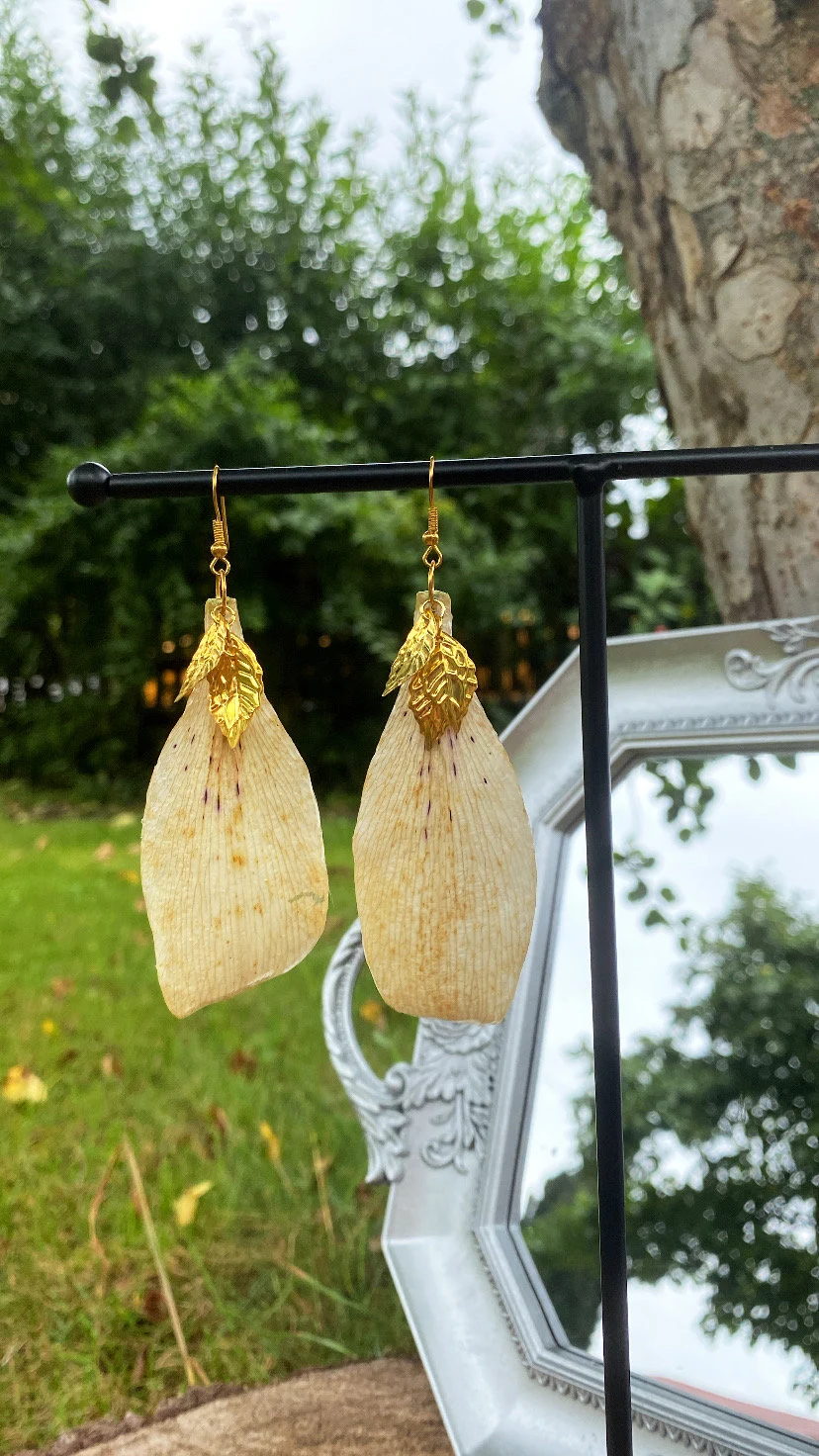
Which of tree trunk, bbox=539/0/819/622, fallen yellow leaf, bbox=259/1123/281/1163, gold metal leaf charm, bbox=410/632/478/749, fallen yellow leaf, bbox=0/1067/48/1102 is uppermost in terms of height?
tree trunk, bbox=539/0/819/622

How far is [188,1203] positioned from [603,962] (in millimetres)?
893

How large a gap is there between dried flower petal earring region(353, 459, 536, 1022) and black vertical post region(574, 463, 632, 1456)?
4 centimetres

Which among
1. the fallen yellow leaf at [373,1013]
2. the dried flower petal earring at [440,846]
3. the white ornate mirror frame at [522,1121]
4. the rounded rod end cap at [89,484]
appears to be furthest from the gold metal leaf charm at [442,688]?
the fallen yellow leaf at [373,1013]

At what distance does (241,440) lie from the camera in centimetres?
179

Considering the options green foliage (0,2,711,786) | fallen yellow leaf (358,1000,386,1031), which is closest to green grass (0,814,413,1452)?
fallen yellow leaf (358,1000,386,1031)

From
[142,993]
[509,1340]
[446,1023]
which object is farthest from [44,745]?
[509,1340]

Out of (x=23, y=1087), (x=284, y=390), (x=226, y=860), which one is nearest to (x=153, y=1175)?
(x=23, y=1087)

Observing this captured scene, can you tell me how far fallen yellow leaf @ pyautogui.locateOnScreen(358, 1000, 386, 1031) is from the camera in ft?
4.69

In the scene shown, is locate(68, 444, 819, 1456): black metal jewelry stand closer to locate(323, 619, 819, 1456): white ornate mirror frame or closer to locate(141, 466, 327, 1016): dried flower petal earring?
locate(141, 466, 327, 1016): dried flower petal earring

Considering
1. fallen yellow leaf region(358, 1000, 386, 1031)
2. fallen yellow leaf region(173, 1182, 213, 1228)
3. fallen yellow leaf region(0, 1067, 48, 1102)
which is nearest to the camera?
fallen yellow leaf region(173, 1182, 213, 1228)

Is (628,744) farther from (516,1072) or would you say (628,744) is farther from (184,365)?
(184,365)

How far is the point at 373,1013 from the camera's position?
144 cm

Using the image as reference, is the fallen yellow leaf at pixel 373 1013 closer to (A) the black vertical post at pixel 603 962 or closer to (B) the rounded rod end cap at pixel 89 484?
(A) the black vertical post at pixel 603 962

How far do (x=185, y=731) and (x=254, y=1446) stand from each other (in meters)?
0.62
